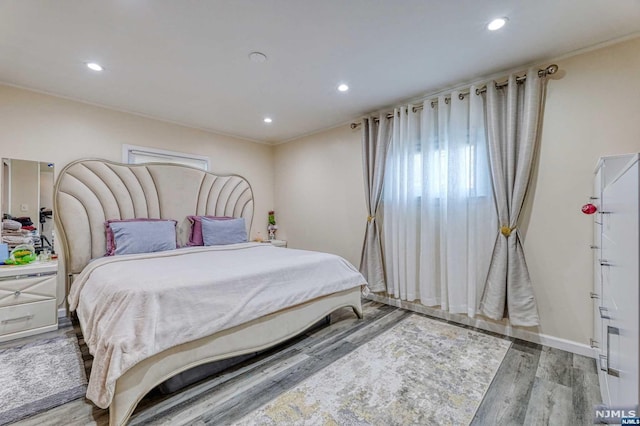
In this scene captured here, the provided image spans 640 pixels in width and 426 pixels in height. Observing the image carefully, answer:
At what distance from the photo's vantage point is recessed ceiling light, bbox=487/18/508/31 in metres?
1.87

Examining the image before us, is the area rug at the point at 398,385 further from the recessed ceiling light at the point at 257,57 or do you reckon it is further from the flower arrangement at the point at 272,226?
the flower arrangement at the point at 272,226

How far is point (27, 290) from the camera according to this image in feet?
8.25

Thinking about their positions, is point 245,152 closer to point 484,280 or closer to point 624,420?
point 484,280

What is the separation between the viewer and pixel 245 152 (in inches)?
185

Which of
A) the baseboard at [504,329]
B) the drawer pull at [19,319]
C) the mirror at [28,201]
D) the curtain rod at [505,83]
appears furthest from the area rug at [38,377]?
the curtain rod at [505,83]

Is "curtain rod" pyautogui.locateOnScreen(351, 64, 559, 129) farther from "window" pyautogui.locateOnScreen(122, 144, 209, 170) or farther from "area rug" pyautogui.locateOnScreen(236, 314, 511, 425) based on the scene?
"window" pyautogui.locateOnScreen(122, 144, 209, 170)

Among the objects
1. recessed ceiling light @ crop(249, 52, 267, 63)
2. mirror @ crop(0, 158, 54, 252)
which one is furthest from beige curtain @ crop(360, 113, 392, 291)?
mirror @ crop(0, 158, 54, 252)

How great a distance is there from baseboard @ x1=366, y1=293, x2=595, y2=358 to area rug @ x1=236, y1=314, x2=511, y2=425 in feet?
0.52

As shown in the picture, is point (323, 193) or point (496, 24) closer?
point (496, 24)

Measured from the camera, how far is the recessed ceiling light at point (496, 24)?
1.87 m

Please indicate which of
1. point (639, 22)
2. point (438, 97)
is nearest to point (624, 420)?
point (639, 22)

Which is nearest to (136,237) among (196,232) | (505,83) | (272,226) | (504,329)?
(196,232)

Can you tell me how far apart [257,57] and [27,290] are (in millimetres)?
2990

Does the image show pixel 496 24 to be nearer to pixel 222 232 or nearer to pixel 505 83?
pixel 505 83
